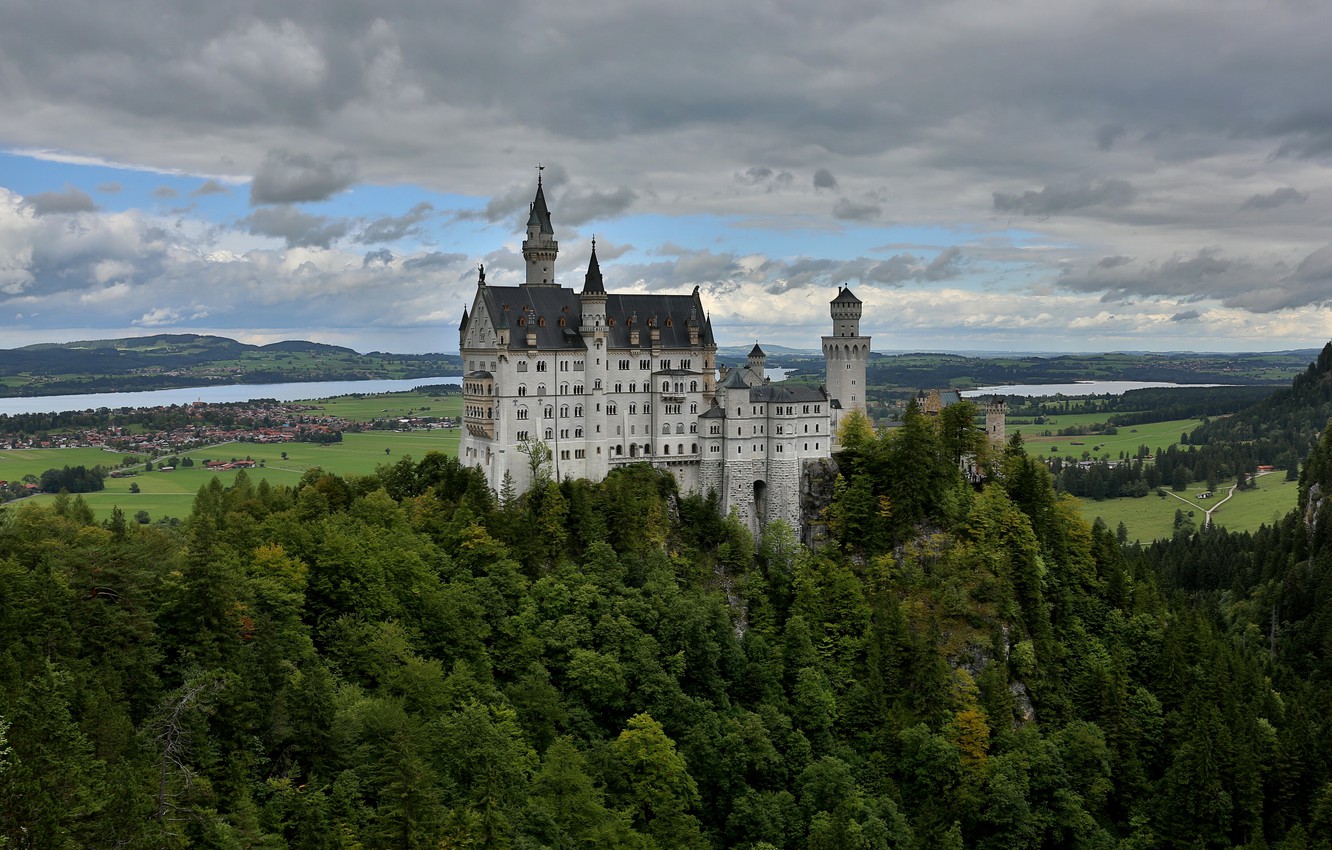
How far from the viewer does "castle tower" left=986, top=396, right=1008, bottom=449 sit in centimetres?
10119

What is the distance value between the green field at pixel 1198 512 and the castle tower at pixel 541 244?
10182 cm

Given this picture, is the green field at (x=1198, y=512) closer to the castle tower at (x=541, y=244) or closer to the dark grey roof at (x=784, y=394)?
the dark grey roof at (x=784, y=394)

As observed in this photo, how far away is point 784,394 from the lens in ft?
303

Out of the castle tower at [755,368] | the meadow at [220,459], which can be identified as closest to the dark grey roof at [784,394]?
the castle tower at [755,368]

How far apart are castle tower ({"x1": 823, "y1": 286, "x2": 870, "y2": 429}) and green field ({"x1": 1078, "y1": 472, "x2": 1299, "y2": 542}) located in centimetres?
7833

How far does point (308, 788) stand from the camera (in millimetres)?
50375

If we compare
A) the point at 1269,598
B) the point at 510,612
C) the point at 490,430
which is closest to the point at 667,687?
the point at 510,612

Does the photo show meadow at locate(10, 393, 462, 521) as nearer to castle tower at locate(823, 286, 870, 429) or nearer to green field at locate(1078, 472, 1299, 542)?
castle tower at locate(823, 286, 870, 429)

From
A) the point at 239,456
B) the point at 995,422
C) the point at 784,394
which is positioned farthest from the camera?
the point at 239,456

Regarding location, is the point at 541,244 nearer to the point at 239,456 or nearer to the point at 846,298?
the point at 846,298

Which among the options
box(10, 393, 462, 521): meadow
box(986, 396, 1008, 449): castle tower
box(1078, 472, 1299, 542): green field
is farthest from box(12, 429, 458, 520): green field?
box(1078, 472, 1299, 542): green field

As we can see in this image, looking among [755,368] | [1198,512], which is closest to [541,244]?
[755,368]

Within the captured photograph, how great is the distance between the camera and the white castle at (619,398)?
282 feet

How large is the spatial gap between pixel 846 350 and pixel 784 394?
11.5 m
